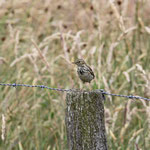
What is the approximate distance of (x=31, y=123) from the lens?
405cm

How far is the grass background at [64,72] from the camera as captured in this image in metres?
3.41

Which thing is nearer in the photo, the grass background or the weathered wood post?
the weathered wood post

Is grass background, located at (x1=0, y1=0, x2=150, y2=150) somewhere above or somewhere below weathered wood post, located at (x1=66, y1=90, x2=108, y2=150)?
above

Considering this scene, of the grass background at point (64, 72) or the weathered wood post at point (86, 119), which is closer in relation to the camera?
the weathered wood post at point (86, 119)

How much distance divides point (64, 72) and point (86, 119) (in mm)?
2722

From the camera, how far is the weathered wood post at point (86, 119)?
6.45 feet

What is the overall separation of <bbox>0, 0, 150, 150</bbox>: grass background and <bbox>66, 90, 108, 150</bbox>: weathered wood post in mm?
531

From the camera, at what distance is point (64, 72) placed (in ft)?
15.3

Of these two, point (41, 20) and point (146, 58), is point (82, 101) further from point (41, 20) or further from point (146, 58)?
point (41, 20)

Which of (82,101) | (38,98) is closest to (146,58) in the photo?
(38,98)

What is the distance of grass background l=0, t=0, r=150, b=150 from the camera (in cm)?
Result: 341

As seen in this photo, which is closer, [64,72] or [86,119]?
[86,119]

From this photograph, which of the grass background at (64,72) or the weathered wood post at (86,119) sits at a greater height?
the grass background at (64,72)

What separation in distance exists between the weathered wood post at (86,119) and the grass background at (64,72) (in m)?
0.53
